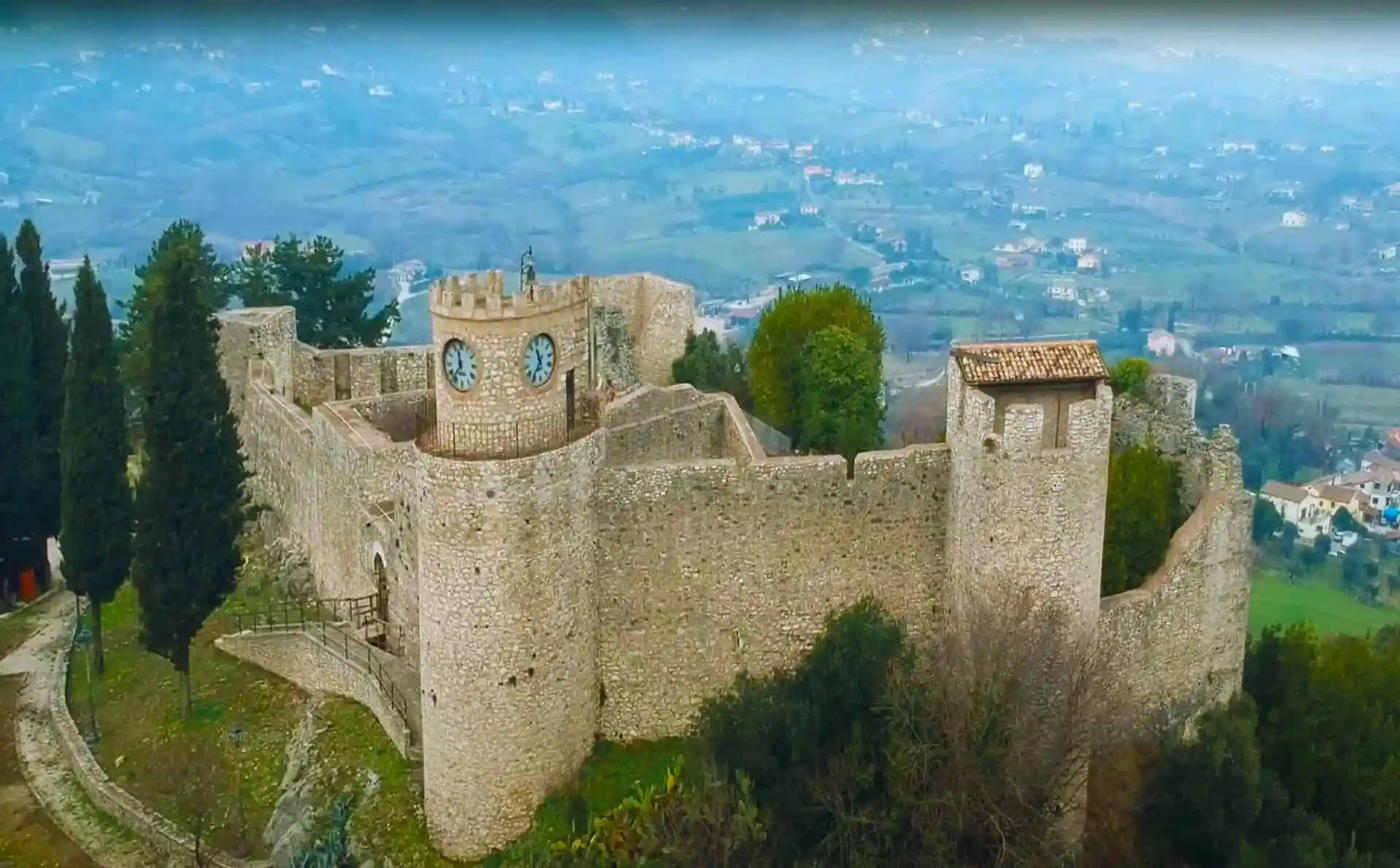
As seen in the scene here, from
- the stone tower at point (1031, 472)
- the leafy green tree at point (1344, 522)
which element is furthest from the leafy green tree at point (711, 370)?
the leafy green tree at point (1344, 522)

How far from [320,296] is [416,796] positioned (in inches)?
987

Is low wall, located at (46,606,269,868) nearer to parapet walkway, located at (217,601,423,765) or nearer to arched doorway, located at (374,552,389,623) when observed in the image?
parapet walkway, located at (217,601,423,765)

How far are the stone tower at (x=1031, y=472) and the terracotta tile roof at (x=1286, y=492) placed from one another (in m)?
43.9

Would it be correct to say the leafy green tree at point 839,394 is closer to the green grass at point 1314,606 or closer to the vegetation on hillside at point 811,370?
the vegetation on hillside at point 811,370

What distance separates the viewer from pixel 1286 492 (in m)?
61.4

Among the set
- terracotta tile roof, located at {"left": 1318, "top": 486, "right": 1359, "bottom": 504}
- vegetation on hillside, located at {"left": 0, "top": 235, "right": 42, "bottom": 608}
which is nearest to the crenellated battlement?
vegetation on hillside, located at {"left": 0, "top": 235, "right": 42, "bottom": 608}

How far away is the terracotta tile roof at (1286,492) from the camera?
60438 millimetres

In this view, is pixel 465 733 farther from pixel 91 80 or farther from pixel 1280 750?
pixel 91 80

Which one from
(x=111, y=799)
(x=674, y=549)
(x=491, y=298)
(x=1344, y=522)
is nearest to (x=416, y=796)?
(x=674, y=549)

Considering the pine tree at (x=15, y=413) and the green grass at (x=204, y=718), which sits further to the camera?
the pine tree at (x=15, y=413)

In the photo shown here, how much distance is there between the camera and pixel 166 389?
82.4 feet

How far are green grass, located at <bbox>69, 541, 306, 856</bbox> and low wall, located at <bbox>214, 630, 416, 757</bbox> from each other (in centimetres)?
25

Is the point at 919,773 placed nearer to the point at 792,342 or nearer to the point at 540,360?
the point at 540,360

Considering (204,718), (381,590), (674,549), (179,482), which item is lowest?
(204,718)
